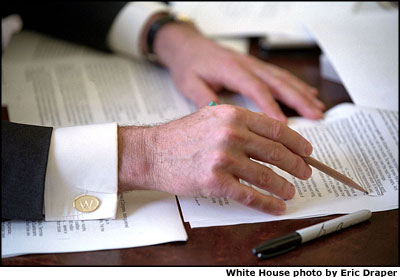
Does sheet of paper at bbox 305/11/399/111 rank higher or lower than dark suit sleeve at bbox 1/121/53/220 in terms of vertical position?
higher

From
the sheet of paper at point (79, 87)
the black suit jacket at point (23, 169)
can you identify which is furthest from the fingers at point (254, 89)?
the black suit jacket at point (23, 169)

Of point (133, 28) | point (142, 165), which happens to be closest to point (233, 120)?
point (142, 165)

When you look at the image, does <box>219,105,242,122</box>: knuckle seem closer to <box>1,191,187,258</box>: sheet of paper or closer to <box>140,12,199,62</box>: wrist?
<box>1,191,187,258</box>: sheet of paper

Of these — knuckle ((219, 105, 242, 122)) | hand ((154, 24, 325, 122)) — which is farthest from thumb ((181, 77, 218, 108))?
knuckle ((219, 105, 242, 122))

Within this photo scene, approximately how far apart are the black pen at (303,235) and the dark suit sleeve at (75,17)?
0.78 m

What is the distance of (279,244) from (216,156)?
0.16 meters

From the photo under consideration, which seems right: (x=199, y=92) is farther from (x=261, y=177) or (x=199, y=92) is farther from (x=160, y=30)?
(x=261, y=177)

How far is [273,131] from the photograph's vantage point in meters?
0.82

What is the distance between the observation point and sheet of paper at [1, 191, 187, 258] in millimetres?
766

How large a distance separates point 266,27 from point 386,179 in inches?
23.8

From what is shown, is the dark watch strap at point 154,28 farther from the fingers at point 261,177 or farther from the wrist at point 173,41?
the fingers at point 261,177

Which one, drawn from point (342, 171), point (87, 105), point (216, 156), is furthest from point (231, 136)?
point (87, 105)

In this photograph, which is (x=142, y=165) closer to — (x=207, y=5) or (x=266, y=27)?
(x=266, y=27)

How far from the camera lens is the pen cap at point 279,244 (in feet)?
2.49
